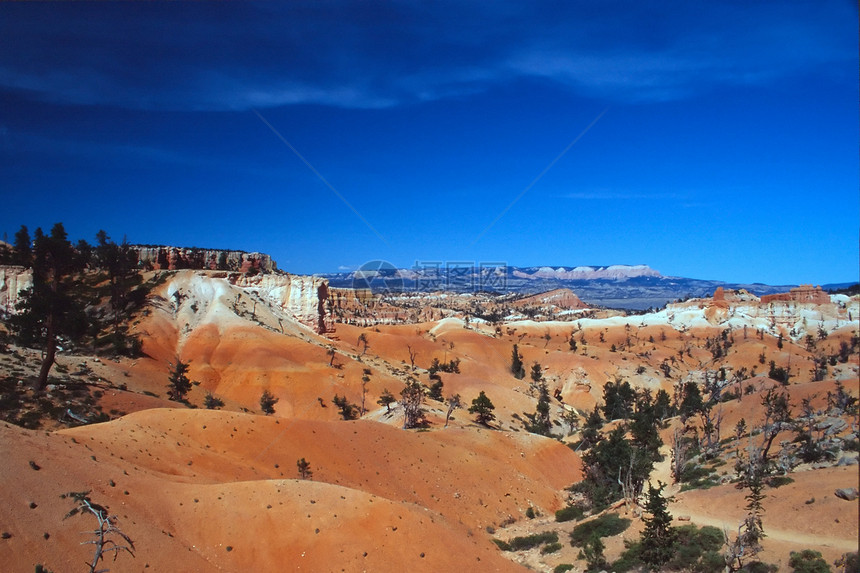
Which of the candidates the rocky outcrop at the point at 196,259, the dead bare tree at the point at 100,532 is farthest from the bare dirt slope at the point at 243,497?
the rocky outcrop at the point at 196,259

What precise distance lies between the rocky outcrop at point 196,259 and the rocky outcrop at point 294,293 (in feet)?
15.9

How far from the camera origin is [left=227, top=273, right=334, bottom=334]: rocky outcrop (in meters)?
81.2

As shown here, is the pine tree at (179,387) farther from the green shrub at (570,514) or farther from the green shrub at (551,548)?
the green shrub at (551,548)

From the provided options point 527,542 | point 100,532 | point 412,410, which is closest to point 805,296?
point 412,410

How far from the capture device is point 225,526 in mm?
17781

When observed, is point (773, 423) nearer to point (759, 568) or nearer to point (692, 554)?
point (692, 554)

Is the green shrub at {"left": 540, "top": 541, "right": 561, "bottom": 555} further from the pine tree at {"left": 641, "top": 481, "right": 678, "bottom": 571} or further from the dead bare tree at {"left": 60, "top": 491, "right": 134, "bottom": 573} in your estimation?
the dead bare tree at {"left": 60, "top": 491, "right": 134, "bottom": 573}

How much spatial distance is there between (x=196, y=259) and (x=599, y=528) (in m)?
86.6

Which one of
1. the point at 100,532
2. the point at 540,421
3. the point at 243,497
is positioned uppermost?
the point at 100,532

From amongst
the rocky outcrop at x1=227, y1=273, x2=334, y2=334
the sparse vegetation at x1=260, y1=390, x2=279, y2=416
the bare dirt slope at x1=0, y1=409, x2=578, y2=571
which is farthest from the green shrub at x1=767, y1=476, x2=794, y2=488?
the rocky outcrop at x1=227, y1=273, x2=334, y2=334

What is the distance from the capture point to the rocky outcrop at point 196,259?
8912cm

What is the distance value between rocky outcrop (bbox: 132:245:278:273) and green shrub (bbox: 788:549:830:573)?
82.6 metres

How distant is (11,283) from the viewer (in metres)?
66.4

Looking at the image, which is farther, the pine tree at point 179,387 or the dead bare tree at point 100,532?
the pine tree at point 179,387
